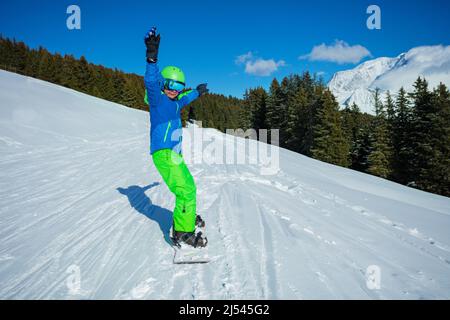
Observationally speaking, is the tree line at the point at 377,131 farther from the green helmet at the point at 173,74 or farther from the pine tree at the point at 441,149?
the green helmet at the point at 173,74

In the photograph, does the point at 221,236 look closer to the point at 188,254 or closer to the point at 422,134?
the point at 188,254

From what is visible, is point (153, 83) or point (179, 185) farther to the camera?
point (179, 185)

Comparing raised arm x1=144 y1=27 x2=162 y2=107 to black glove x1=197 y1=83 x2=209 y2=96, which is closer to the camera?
raised arm x1=144 y1=27 x2=162 y2=107

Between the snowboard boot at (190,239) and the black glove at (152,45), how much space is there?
2.26 meters

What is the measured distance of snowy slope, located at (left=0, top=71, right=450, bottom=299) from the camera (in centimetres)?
307

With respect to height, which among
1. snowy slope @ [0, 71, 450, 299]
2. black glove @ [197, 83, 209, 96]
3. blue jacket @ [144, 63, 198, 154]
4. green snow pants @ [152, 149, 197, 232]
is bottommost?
snowy slope @ [0, 71, 450, 299]

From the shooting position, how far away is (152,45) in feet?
11.3

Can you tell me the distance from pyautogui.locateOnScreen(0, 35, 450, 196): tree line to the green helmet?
26462 mm

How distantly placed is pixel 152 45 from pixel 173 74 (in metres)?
0.48

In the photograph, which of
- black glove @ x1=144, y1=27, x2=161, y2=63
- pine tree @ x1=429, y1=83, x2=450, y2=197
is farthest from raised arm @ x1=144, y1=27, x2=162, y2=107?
pine tree @ x1=429, y1=83, x2=450, y2=197

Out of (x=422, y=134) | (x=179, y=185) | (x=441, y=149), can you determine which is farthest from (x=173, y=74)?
(x=422, y=134)

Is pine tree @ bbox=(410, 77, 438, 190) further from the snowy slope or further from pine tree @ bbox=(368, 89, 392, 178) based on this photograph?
the snowy slope
